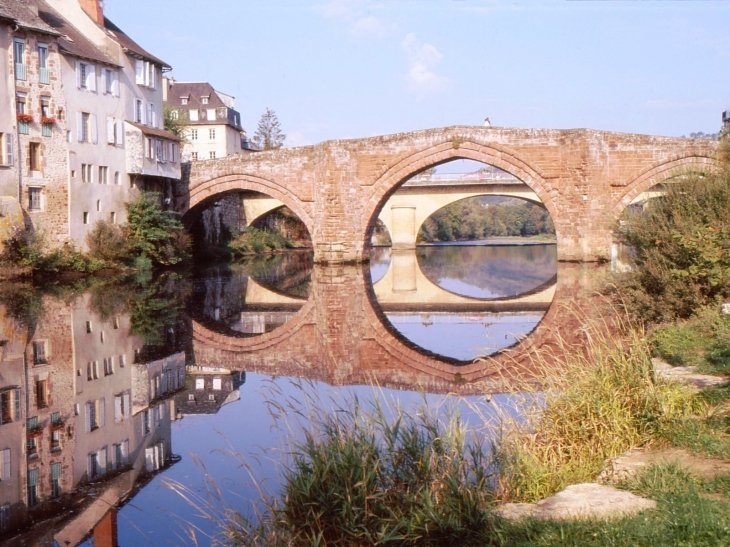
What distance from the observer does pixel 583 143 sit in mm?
25062

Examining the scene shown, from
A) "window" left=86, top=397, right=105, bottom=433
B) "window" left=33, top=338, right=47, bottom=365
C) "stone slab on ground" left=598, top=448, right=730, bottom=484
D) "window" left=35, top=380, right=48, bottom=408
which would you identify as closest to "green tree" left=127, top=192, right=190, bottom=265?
"window" left=33, top=338, right=47, bottom=365

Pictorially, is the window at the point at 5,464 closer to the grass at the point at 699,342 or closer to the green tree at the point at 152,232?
the grass at the point at 699,342

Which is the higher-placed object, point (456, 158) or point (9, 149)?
point (456, 158)

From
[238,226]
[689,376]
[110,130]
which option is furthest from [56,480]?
[238,226]

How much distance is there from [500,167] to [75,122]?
12808mm

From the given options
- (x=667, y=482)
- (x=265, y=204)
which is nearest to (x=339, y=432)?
(x=667, y=482)

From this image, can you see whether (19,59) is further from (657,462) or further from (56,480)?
(657,462)

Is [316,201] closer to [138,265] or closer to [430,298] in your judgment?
[138,265]

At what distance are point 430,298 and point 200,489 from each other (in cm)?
1365

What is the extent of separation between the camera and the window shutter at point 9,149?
21.7 meters

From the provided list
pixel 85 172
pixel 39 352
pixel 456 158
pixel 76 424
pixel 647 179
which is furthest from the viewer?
pixel 456 158

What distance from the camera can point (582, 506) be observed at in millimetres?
3811

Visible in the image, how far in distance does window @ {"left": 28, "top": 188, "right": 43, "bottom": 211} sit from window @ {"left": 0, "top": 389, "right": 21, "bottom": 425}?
1622 centimetres

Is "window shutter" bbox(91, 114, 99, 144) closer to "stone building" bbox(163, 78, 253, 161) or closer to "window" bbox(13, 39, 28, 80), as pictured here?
"window" bbox(13, 39, 28, 80)
